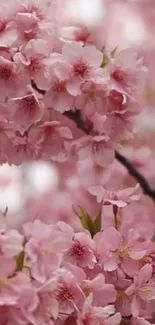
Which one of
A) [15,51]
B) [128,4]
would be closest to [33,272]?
[15,51]

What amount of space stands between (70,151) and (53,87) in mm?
129

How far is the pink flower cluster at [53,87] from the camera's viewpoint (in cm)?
81

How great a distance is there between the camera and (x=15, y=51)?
2.68 feet

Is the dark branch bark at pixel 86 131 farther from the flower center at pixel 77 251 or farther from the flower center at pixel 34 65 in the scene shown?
the flower center at pixel 77 251

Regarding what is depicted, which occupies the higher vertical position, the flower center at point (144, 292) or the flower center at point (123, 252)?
the flower center at point (123, 252)

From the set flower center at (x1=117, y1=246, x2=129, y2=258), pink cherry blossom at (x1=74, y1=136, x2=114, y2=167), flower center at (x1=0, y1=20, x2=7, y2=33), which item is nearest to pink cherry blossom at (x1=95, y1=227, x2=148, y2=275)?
flower center at (x1=117, y1=246, x2=129, y2=258)

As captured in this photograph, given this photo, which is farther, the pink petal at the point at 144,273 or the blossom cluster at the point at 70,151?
the pink petal at the point at 144,273

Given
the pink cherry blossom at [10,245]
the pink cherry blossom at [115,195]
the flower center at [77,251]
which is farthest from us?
the pink cherry blossom at [115,195]

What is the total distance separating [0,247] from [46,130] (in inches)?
10.3

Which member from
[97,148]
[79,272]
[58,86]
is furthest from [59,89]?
[79,272]

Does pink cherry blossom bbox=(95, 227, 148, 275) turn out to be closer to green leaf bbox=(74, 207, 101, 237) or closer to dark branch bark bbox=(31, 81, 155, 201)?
green leaf bbox=(74, 207, 101, 237)

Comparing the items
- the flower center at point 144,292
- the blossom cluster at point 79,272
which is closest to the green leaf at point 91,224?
the blossom cluster at point 79,272

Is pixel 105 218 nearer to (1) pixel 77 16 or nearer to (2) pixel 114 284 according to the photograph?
(2) pixel 114 284

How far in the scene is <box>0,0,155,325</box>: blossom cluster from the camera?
0.67 meters
